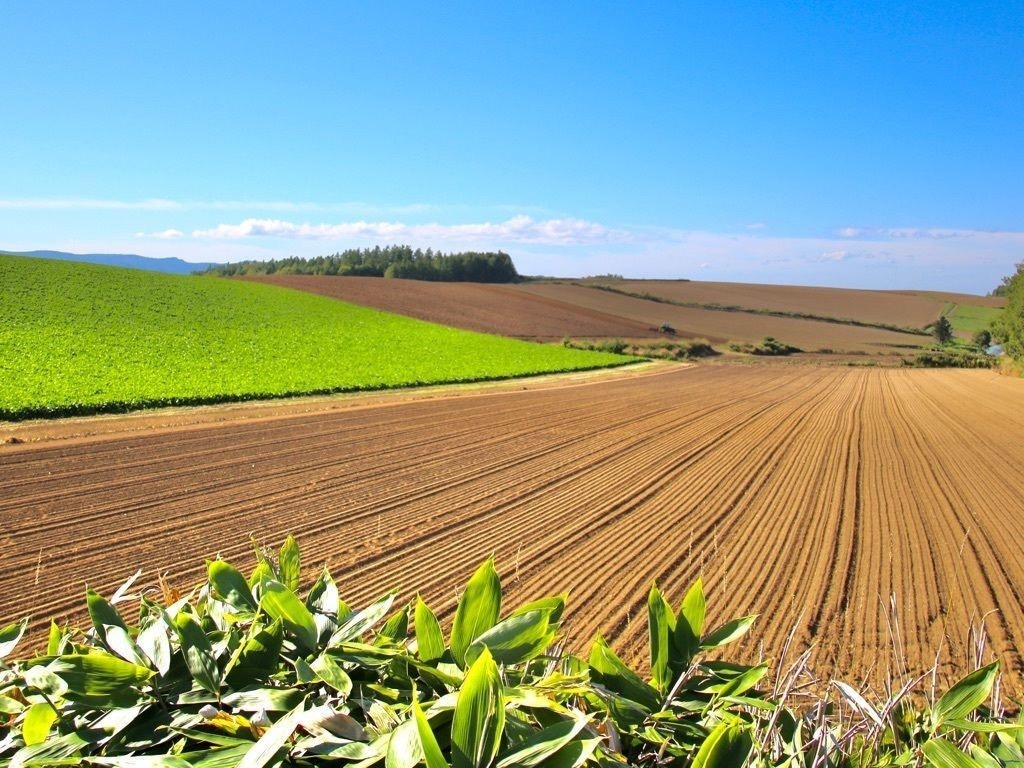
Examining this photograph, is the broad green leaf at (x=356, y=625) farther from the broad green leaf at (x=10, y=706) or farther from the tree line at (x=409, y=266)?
the tree line at (x=409, y=266)

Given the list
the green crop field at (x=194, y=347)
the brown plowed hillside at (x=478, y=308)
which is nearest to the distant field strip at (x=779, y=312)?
the brown plowed hillside at (x=478, y=308)

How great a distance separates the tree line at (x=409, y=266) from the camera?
116 metres

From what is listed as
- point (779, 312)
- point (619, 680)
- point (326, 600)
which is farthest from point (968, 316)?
point (326, 600)

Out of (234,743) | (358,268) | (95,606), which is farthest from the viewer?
(358,268)

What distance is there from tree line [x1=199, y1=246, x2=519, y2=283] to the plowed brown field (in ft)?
315

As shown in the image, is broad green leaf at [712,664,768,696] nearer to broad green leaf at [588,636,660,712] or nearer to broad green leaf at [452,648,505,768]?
broad green leaf at [588,636,660,712]

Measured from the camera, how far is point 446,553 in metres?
9.44

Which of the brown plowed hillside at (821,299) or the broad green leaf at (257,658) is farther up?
the brown plowed hillside at (821,299)

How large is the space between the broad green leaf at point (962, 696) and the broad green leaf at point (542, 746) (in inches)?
38.2

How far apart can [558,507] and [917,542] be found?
4.98 m

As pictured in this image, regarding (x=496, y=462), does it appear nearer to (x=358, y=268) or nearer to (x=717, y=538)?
(x=717, y=538)

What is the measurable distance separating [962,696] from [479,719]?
1207mm

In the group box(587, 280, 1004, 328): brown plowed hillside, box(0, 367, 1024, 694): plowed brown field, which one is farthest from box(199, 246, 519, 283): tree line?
box(0, 367, 1024, 694): plowed brown field

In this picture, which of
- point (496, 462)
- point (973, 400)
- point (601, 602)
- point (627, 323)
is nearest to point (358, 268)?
point (627, 323)
